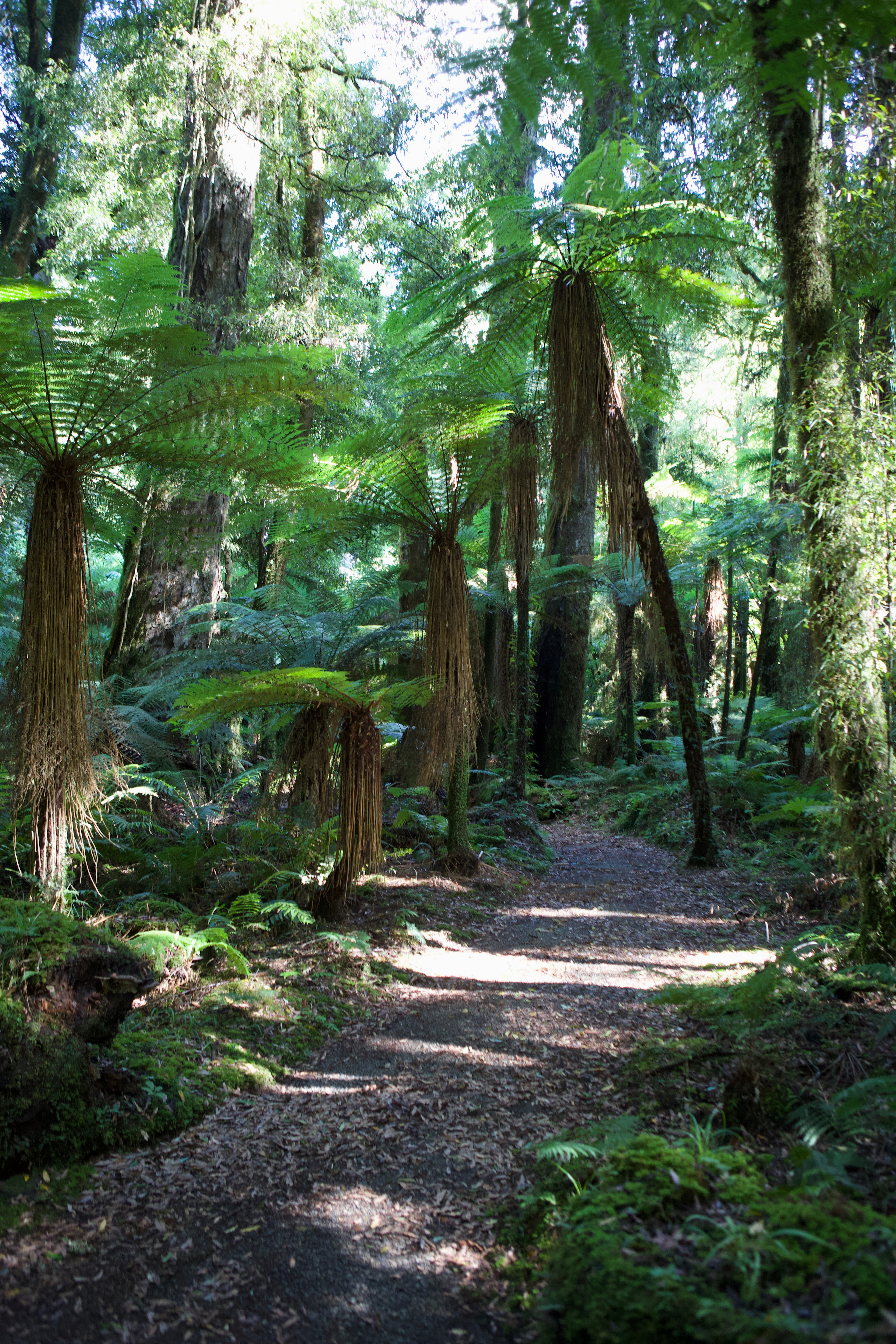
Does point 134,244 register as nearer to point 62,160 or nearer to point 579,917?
point 62,160

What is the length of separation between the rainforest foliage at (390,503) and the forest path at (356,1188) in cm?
29

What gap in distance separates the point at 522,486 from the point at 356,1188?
551 centimetres

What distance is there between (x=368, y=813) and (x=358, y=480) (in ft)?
7.92

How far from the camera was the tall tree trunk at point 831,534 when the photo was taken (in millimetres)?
3521

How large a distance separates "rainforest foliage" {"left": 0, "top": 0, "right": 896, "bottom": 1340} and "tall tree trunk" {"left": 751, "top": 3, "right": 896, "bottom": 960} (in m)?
0.02

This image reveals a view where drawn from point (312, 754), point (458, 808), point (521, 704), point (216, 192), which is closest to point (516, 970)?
point (312, 754)

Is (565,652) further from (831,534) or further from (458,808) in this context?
(831,534)

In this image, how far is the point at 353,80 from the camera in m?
10.1

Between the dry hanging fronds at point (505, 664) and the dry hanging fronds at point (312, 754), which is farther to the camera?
the dry hanging fronds at point (505, 664)

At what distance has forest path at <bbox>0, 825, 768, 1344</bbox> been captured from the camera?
6.55 feet

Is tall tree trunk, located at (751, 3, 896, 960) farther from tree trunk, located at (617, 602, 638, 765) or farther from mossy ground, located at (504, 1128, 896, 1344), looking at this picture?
tree trunk, located at (617, 602, 638, 765)

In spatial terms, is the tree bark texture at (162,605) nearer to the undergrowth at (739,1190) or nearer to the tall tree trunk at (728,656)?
the undergrowth at (739,1190)

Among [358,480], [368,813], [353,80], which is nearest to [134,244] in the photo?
[353,80]

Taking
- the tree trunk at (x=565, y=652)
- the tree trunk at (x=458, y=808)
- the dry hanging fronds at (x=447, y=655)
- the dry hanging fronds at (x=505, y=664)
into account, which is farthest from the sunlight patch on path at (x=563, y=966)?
the tree trunk at (x=565, y=652)
